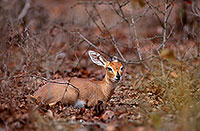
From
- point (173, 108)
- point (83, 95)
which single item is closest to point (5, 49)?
point (83, 95)

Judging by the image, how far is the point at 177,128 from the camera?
14.0 feet

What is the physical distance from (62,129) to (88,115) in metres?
1.39

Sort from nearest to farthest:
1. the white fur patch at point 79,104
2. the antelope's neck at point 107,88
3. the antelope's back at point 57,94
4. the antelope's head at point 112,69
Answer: the antelope's back at point 57,94 < the white fur patch at point 79,104 < the antelope's head at point 112,69 < the antelope's neck at point 107,88

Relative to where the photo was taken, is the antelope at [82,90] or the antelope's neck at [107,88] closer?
the antelope at [82,90]

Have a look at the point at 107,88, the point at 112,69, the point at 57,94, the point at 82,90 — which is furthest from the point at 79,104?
the point at 112,69

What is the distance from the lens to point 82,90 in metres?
6.91

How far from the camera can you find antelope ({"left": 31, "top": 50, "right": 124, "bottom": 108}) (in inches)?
259

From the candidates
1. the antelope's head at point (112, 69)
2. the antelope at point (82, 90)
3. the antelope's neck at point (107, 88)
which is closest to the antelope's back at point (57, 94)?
the antelope at point (82, 90)

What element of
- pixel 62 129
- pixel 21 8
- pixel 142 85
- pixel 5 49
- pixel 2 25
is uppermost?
pixel 21 8

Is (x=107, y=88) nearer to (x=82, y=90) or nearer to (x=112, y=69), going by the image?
(x=112, y=69)

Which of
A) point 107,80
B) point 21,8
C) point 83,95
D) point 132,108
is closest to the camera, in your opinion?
point 132,108

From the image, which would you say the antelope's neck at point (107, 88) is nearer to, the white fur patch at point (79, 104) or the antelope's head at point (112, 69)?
the antelope's head at point (112, 69)

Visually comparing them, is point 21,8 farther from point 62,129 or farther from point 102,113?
point 62,129

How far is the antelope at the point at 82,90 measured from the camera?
6566mm
